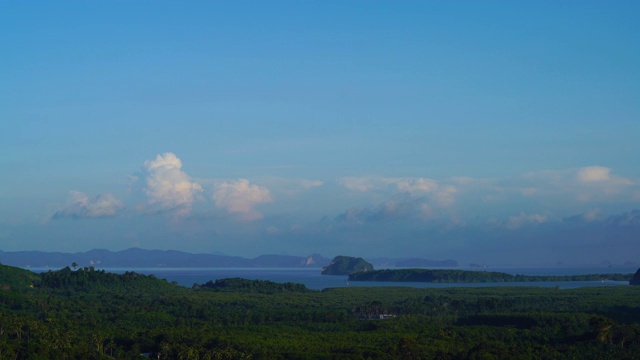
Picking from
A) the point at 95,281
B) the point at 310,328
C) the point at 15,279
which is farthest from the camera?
the point at 95,281

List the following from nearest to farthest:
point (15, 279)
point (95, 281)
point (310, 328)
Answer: point (310, 328) → point (15, 279) → point (95, 281)

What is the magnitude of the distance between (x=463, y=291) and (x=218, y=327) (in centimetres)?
9541

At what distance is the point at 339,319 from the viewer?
110812mm

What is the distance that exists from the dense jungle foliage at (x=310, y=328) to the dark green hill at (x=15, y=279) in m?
1.01

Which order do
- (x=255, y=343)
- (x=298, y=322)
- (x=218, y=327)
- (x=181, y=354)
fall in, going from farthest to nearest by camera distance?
(x=298, y=322), (x=218, y=327), (x=255, y=343), (x=181, y=354)

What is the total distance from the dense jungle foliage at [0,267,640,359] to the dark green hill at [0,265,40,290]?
39.7 inches

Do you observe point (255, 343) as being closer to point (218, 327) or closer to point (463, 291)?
point (218, 327)

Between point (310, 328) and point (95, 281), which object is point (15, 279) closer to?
point (95, 281)

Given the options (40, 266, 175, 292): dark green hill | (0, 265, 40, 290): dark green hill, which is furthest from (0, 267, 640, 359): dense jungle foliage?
(40, 266, 175, 292): dark green hill

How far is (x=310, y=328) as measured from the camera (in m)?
99.9

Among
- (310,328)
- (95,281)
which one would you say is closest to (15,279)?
(95,281)

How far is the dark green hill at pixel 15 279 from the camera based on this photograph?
155387mm

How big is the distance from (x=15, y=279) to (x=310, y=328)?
8494cm

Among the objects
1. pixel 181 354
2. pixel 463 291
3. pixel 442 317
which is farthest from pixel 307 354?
pixel 463 291
